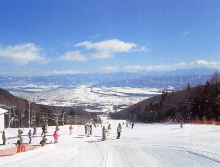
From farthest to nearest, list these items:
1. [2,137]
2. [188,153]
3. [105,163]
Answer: [2,137] → [188,153] → [105,163]

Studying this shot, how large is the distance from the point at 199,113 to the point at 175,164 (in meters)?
56.3

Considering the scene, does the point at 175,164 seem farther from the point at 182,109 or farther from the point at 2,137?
the point at 182,109

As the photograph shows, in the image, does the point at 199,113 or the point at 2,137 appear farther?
the point at 199,113

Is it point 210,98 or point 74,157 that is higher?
point 210,98

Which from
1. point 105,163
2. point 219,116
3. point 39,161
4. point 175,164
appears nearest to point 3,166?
point 39,161


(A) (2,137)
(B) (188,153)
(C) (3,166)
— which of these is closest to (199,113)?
(A) (2,137)

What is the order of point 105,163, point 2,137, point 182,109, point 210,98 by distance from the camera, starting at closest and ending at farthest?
1. point 105,163
2. point 2,137
3. point 210,98
4. point 182,109

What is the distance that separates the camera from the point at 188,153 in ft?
47.5

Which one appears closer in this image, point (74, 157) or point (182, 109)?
point (74, 157)

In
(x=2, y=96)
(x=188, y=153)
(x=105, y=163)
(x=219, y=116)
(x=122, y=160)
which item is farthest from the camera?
(x=2, y=96)

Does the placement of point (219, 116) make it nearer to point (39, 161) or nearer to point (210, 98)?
point (210, 98)

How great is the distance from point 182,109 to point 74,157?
6332cm

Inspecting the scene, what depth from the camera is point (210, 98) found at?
6288 centimetres

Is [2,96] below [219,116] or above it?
above
